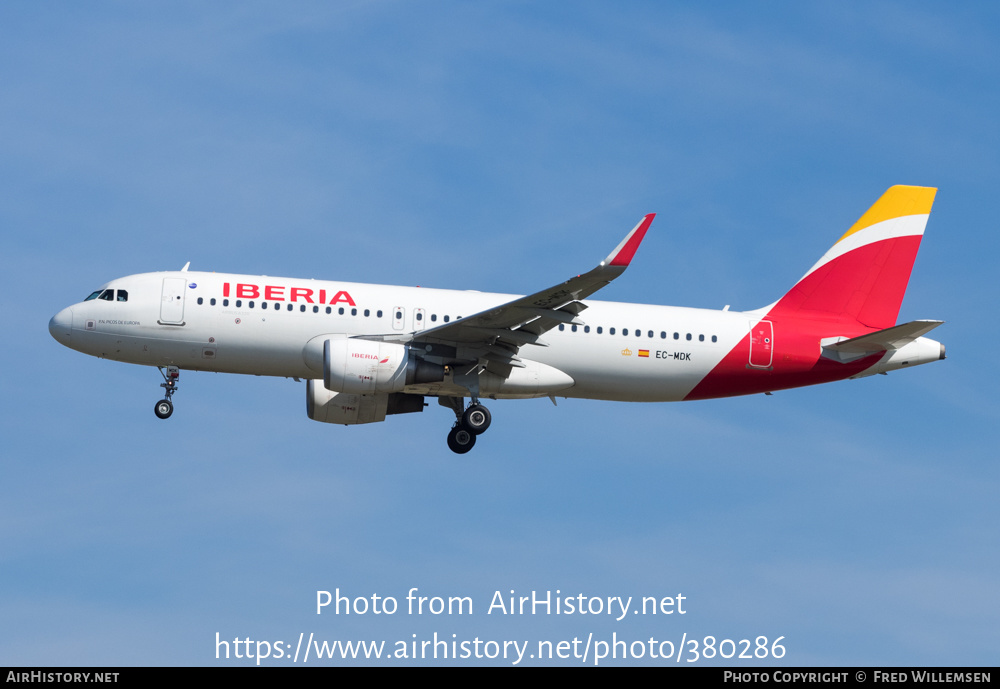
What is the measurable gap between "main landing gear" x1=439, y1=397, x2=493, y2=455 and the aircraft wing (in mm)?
1229

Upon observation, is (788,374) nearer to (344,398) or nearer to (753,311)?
(753,311)

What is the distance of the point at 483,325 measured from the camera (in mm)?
32594

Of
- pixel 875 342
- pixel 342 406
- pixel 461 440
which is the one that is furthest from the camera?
pixel 342 406

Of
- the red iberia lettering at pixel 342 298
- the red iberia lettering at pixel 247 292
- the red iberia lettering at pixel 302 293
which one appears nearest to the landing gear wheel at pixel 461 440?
the red iberia lettering at pixel 342 298

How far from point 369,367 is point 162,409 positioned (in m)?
6.25

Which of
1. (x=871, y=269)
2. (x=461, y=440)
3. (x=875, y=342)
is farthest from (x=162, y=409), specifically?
(x=871, y=269)

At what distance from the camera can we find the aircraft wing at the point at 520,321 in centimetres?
2930

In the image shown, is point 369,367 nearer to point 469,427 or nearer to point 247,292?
point 469,427

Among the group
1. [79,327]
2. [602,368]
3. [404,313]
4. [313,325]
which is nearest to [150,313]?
[79,327]

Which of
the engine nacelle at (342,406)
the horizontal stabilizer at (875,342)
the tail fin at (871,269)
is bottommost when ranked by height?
the engine nacelle at (342,406)

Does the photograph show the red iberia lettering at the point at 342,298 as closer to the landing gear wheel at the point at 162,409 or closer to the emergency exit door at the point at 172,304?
the emergency exit door at the point at 172,304

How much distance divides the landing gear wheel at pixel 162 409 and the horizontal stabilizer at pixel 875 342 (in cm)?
1879

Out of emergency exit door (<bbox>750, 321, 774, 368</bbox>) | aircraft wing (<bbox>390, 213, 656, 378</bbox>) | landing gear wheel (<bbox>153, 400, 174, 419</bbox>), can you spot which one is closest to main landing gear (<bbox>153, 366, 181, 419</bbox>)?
landing gear wheel (<bbox>153, 400, 174, 419</bbox>)

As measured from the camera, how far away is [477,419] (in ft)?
113
